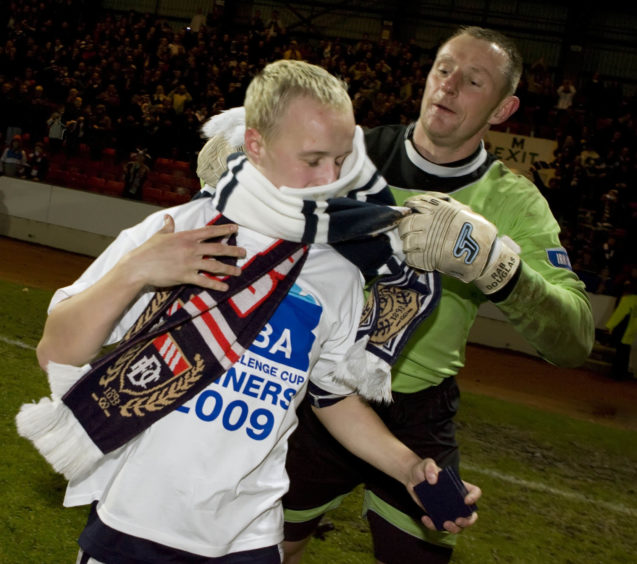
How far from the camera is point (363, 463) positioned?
294cm

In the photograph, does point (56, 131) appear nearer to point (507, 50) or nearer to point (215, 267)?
point (507, 50)

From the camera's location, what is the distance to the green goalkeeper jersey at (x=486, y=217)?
2650 millimetres

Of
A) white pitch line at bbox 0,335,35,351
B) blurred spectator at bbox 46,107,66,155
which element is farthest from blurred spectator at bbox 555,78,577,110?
white pitch line at bbox 0,335,35,351

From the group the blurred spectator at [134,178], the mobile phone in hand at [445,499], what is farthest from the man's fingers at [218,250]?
the blurred spectator at [134,178]

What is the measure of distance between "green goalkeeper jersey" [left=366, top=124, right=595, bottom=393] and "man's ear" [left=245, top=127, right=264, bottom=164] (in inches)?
45.2

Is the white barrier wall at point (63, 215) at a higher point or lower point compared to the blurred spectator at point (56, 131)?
lower

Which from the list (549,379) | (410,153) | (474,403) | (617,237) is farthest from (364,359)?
(617,237)

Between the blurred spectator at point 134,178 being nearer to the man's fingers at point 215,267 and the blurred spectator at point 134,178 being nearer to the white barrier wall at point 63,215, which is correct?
the white barrier wall at point 63,215

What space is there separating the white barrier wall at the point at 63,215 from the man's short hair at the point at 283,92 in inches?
429

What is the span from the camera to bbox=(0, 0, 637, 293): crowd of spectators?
13.2 meters

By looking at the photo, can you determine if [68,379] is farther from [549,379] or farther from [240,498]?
[549,379]

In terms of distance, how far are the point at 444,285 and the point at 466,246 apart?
2.66 ft

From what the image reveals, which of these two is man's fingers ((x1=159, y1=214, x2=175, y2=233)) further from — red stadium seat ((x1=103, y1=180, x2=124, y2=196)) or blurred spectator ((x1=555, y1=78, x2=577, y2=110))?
blurred spectator ((x1=555, y1=78, x2=577, y2=110))

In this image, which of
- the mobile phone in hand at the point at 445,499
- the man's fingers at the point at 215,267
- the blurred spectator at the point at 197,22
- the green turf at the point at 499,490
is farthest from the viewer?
the blurred spectator at the point at 197,22
